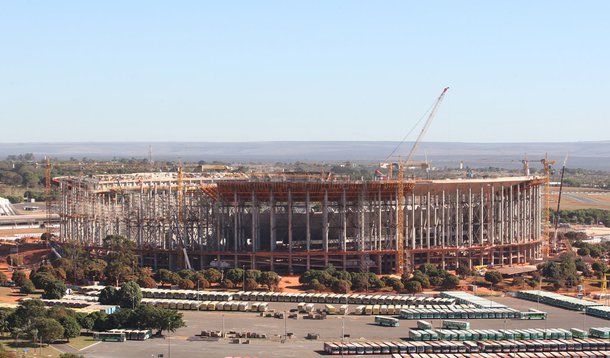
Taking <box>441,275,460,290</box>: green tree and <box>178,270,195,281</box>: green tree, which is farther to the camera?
<box>441,275,460,290</box>: green tree

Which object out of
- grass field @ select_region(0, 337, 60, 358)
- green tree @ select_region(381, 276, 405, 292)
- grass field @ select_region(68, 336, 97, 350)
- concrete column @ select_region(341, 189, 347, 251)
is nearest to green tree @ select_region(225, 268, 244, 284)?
green tree @ select_region(381, 276, 405, 292)

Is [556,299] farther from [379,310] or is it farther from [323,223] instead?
[323,223]

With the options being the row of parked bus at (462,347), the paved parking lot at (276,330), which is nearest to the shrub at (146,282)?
the paved parking lot at (276,330)

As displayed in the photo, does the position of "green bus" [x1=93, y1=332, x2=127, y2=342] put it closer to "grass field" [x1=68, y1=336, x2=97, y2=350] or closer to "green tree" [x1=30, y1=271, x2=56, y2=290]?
"grass field" [x1=68, y1=336, x2=97, y2=350]

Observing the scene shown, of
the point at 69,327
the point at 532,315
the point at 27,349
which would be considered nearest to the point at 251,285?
the point at 532,315

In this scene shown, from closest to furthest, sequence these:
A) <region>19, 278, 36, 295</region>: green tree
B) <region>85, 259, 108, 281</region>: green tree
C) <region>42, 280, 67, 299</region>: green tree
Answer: <region>42, 280, 67, 299</region>: green tree
<region>19, 278, 36, 295</region>: green tree
<region>85, 259, 108, 281</region>: green tree
